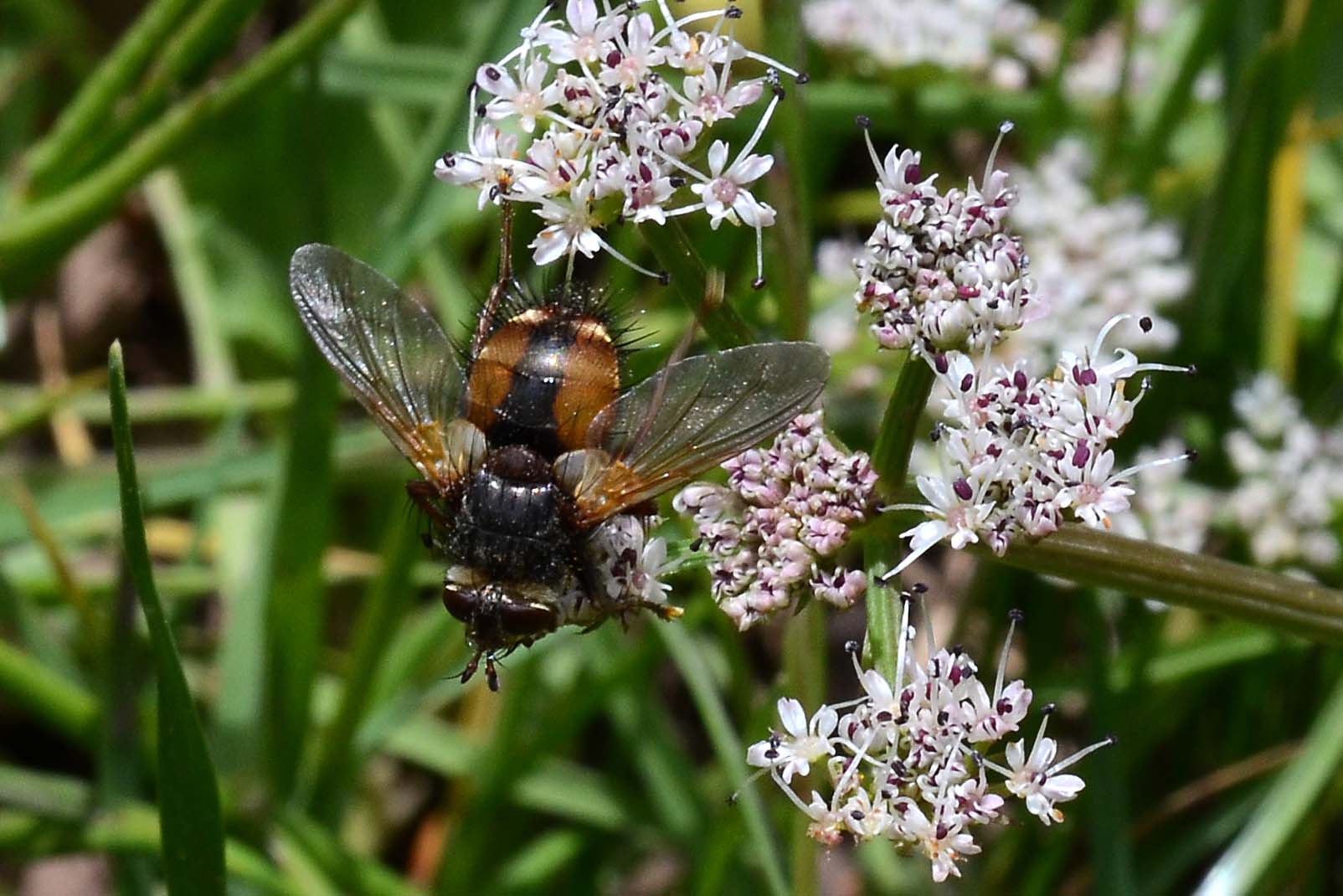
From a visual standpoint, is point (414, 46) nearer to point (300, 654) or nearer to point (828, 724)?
point (300, 654)

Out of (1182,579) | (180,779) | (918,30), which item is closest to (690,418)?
(1182,579)

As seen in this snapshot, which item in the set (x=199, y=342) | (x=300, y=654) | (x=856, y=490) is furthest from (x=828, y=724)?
(x=199, y=342)

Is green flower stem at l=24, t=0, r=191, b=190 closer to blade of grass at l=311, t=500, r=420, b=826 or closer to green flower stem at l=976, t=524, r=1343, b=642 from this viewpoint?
blade of grass at l=311, t=500, r=420, b=826

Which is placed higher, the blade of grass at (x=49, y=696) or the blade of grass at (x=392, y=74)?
the blade of grass at (x=392, y=74)

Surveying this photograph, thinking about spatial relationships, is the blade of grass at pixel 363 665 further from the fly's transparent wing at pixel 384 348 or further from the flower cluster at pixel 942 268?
the flower cluster at pixel 942 268

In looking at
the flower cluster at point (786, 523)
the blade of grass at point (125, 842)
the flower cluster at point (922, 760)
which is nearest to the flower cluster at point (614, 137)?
the flower cluster at point (786, 523)

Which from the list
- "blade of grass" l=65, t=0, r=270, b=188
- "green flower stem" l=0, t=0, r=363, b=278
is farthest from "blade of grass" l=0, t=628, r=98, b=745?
"blade of grass" l=65, t=0, r=270, b=188
